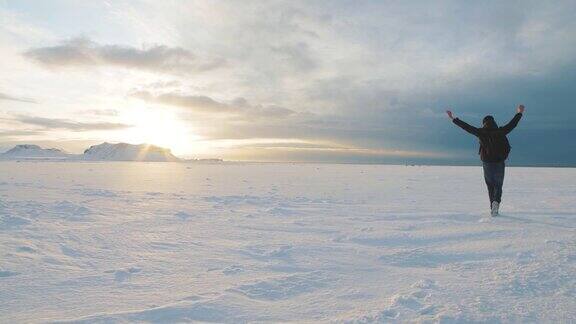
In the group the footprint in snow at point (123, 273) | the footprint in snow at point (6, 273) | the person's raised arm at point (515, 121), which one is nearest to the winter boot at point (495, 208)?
the person's raised arm at point (515, 121)

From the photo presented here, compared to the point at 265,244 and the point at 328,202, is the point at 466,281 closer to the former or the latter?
the point at 265,244

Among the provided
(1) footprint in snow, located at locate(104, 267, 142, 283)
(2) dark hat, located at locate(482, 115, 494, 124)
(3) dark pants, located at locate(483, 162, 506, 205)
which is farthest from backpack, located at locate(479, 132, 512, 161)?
(1) footprint in snow, located at locate(104, 267, 142, 283)

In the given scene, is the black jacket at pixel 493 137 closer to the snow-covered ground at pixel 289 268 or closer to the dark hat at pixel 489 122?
the dark hat at pixel 489 122

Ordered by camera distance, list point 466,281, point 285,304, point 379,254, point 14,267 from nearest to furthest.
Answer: point 285,304 < point 466,281 < point 14,267 < point 379,254

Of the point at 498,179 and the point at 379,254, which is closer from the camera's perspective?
the point at 379,254

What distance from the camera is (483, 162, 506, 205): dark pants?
649 cm

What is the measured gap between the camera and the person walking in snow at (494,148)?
6.47 meters

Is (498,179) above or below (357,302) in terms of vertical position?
above

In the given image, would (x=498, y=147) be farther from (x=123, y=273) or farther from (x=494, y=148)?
(x=123, y=273)

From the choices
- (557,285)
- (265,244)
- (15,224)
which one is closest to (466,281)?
(557,285)

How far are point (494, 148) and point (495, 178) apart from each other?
1.82ft

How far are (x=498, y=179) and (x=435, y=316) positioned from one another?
5104 millimetres

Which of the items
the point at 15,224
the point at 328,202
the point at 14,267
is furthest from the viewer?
the point at 328,202

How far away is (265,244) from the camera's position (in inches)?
181
